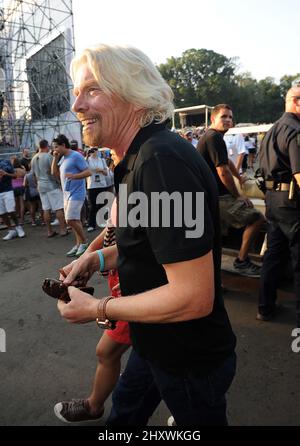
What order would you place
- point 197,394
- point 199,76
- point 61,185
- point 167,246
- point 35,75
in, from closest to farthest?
1. point 167,246
2. point 197,394
3. point 61,185
4. point 35,75
5. point 199,76

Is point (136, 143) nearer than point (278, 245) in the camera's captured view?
Yes

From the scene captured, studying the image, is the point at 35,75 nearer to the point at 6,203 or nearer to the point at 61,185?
the point at 6,203

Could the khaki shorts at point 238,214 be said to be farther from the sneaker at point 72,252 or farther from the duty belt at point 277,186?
the sneaker at point 72,252

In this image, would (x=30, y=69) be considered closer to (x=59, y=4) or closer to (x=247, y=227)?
(x=59, y=4)

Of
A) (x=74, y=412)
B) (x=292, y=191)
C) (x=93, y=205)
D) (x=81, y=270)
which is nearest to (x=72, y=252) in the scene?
(x=93, y=205)

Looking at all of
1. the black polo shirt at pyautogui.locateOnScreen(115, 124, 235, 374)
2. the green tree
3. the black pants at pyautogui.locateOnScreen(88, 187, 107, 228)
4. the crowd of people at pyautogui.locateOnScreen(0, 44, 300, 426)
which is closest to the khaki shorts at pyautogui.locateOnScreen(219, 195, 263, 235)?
the crowd of people at pyautogui.locateOnScreen(0, 44, 300, 426)

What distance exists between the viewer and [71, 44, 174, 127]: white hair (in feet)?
3.56

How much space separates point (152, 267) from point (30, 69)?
72.8 feet

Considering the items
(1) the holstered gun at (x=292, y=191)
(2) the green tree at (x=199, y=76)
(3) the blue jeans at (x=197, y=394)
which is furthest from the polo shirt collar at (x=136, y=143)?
(2) the green tree at (x=199, y=76)

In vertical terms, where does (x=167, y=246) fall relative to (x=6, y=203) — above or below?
above

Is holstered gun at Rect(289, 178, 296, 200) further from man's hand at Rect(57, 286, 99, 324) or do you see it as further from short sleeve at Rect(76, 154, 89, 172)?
short sleeve at Rect(76, 154, 89, 172)

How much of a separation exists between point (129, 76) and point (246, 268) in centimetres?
326

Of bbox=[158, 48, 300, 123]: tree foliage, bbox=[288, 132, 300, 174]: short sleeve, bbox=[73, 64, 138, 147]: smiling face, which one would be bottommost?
bbox=[288, 132, 300, 174]: short sleeve

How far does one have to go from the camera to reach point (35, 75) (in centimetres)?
2019
